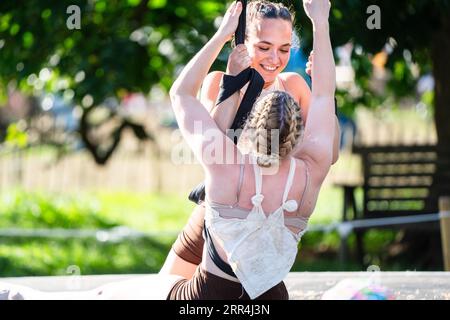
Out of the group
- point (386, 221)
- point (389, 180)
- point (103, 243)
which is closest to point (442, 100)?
point (389, 180)

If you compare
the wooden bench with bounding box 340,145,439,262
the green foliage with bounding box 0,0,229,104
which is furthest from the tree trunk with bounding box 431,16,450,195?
the green foliage with bounding box 0,0,229,104

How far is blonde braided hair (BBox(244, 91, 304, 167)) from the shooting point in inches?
114

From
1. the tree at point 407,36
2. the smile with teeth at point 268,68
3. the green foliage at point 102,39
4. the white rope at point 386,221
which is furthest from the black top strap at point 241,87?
the white rope at point 386,221

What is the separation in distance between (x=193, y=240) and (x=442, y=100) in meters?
5.40

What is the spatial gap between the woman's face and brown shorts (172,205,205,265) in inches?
21.8

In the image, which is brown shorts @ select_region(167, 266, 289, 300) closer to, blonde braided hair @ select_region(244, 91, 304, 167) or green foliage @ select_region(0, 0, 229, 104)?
blonde braided hair @ select_region(244, 91, 304, 167)

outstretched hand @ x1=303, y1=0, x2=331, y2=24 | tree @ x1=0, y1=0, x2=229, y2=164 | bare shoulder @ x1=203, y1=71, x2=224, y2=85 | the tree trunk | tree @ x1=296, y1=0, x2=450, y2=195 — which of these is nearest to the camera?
outstretched hand @ x1=303, y1=0, x2=331, y2=24

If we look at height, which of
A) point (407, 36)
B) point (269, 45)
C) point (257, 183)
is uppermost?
point (407, 36)

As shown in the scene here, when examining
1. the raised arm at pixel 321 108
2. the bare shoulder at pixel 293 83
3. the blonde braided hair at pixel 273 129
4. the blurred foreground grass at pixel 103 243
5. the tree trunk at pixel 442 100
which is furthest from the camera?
the blurred foreground grass at pixel 103 243

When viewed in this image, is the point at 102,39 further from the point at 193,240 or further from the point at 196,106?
the point at 196,106

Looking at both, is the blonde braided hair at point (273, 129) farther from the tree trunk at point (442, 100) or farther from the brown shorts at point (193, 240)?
the tree trunk at point (442, 100)

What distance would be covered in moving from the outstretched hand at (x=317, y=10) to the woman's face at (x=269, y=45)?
138 mm

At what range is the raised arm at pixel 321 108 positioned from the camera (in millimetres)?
3018

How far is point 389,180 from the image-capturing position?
8953 mm
